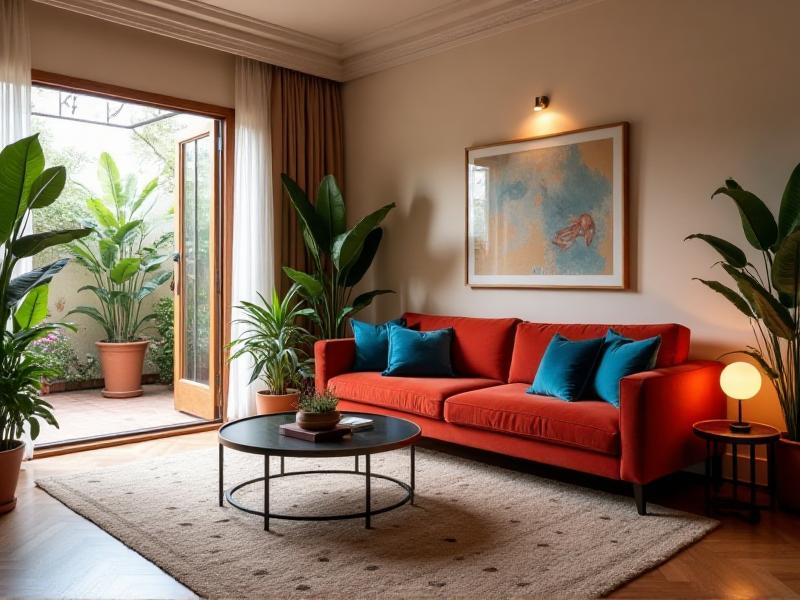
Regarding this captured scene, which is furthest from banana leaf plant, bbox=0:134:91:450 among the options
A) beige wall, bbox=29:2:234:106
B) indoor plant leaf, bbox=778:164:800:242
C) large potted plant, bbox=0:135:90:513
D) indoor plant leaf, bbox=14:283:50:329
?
indoor plant leaf, bbox=778:164:800:242

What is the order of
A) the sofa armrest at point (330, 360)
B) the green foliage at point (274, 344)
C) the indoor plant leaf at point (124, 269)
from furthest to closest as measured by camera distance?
the indoor plant leaf at point (124, 269), the green foliage at point (274, 344), the sofa armrest at point (330, 360)

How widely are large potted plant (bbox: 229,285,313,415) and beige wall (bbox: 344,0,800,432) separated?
3.42ft

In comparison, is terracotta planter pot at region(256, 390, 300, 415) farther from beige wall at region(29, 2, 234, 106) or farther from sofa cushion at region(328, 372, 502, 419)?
beige wall at region(29, 2, 234, 106)

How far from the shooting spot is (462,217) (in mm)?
5180

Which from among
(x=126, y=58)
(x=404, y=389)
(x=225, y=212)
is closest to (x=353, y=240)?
(x=225, y=212)

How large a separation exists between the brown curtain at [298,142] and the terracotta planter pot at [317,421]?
2544 mm

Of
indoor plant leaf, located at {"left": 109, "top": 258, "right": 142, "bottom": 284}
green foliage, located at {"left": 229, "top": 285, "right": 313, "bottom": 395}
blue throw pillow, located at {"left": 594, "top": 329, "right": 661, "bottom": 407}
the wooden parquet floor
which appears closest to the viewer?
the wooden parquet floor

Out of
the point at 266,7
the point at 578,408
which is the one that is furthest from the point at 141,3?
the point at 578,408

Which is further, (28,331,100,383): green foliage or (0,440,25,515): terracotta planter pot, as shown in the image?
(28,331,100,383): green foliage

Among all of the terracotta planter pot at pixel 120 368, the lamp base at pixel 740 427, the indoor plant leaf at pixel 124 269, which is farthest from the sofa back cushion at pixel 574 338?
the indoor plant leaf at pixel 124 269

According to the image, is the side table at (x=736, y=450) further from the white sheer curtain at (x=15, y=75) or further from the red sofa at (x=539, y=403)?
the white sheer curtain at (x=15, y=75)

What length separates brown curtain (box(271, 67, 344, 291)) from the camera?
5613 mm

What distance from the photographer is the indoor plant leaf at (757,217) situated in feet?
10.8

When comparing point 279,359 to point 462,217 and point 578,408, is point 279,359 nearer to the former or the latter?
point 462,217
